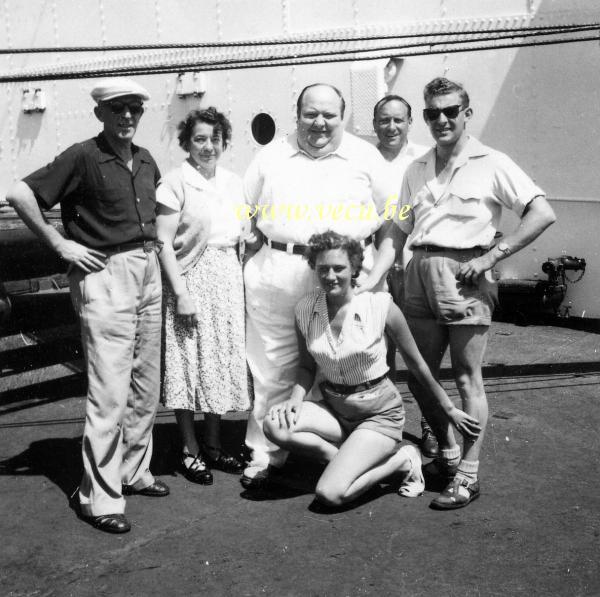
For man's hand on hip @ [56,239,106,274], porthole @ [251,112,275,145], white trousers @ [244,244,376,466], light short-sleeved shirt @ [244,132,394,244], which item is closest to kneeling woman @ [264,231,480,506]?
white trousers @ [244,244,376,466]

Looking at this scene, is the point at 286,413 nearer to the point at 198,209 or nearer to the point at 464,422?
the point at 464,422

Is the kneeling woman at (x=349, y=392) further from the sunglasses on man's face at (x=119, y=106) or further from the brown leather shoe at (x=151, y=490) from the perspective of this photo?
the sunglasses on man's face at (x=119, y=106)

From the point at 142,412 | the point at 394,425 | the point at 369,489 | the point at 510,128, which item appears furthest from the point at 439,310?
the point at 510,128

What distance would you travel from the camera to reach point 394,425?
3.66 m

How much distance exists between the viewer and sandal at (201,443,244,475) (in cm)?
407

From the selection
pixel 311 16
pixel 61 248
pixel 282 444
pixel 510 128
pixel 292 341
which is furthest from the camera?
pixel 311 16

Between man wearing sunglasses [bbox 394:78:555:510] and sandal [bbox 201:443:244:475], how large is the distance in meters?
1.12

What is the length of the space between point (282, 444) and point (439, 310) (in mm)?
980

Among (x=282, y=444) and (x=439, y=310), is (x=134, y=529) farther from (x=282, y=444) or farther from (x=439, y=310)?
(x=439, y=310)

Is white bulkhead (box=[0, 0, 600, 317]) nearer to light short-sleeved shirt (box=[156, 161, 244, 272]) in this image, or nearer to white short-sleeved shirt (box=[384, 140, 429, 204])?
white short-sleeved shirt (box=[384, 140, 429, 204])

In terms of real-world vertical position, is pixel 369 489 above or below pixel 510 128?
below

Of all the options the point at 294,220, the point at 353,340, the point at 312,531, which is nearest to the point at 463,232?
the point at 353,340

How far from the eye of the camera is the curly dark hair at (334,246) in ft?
11.4

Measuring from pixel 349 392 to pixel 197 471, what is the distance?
0.94 m
